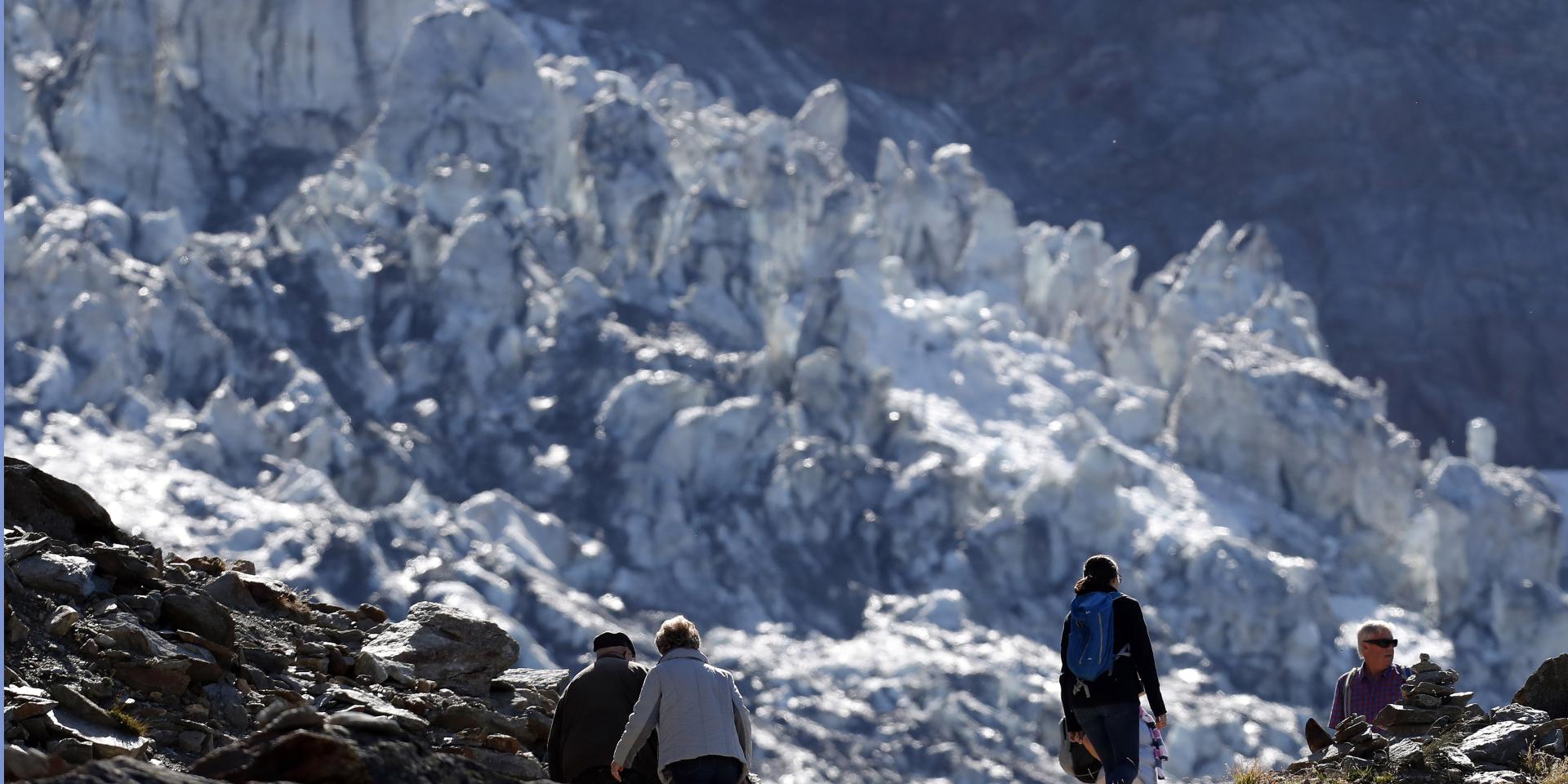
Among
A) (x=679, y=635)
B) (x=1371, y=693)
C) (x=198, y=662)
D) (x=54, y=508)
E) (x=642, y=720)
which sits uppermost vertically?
(x=679, y=635)

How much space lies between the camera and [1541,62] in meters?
118

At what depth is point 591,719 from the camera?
8.60 m

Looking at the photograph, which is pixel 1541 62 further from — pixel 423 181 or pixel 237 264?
pixel 237 264

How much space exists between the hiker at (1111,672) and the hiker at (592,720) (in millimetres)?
1777

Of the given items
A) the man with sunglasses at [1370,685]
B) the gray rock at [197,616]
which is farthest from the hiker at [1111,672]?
the gray rock at [197,616]

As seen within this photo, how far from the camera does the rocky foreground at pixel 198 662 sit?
8.44 meters

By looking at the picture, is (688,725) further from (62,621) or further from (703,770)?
(62,621)

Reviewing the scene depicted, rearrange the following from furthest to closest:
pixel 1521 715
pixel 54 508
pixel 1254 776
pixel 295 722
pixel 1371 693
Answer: pixel 54 508 → pixel 1371 693 → pixel 1521 715 → pixel 1254 776 → pixel 295 722

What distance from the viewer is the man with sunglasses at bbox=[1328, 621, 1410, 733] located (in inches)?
417

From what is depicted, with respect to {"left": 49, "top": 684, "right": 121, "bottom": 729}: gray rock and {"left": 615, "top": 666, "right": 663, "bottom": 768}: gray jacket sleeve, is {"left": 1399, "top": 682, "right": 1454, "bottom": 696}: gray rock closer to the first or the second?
{"left": 615, "top": 666, "right": 663, "bottom": 768}: gray jacket sleeve

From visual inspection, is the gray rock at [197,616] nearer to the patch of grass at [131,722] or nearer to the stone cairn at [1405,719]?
the patch of grass at [131,722]

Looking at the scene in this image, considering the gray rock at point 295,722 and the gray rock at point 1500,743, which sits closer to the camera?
the gray rock at point 295,722

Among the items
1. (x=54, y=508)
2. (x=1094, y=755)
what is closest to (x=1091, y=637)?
(x=1094, y=755)

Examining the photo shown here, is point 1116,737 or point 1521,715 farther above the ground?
point 1116,737
